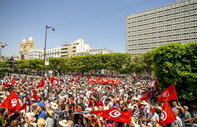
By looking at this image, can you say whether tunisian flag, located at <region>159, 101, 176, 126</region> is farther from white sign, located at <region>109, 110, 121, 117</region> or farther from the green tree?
the green tree

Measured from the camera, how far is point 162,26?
76.2 metres

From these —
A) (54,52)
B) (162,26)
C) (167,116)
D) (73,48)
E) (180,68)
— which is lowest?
(167,116)

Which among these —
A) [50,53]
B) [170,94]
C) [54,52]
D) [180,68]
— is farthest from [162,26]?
[50,53]

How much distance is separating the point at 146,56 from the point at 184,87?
31190mm

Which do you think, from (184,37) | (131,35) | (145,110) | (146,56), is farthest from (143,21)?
(145,110)

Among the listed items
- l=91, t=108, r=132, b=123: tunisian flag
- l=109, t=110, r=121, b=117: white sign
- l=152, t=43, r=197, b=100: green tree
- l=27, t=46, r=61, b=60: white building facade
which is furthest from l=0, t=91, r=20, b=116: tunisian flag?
l=27, t=46, r=61, b=60: white building facade

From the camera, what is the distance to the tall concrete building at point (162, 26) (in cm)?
6881

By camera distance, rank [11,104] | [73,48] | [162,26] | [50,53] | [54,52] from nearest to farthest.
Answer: [11,104], [162,26], [73,48], [54,52], [50,53]

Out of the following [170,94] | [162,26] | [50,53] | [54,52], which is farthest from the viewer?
[50,53]

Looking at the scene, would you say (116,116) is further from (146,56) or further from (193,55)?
(146,56)

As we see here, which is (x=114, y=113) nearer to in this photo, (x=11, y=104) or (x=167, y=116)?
(x=167, y=116)

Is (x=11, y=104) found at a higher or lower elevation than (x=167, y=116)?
higher

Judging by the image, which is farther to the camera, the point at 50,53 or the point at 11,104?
the point at 50,53

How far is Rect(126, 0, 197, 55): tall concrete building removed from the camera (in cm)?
6881
